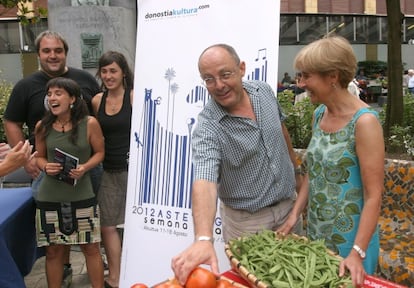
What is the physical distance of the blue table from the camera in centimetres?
259

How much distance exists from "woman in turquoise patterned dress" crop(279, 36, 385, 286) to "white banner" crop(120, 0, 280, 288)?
88cm

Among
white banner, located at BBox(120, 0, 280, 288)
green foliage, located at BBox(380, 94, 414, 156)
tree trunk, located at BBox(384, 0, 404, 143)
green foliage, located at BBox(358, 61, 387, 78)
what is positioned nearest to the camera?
white banner, located at BBox(120, 0, 280, 288)

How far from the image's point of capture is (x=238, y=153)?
6.66 ft

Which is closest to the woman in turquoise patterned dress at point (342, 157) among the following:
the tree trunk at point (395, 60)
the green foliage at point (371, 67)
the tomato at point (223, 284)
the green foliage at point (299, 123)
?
the tomato at point (223, 284)

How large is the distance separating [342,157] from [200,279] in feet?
2.76

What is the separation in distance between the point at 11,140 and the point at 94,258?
108cm

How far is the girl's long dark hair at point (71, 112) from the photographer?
303cm

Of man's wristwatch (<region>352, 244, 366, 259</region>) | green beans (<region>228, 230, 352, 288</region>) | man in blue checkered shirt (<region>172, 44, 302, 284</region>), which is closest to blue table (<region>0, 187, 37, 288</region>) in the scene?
man in blue checkered shirt (<region>172, 44, 302, 284</region>)

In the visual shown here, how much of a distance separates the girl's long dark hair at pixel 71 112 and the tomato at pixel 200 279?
188 centimetres

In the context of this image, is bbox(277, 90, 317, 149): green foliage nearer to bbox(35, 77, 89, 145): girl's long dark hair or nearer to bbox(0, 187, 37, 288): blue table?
bbox(35, 77, 89, 145): girl's long dark hair

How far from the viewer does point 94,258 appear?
3217 mm

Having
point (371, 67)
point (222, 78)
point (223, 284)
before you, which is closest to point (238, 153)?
point (222, 78)

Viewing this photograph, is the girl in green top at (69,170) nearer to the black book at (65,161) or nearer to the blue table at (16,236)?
the black book at (65,161)

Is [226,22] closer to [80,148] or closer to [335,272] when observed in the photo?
[80,148]
